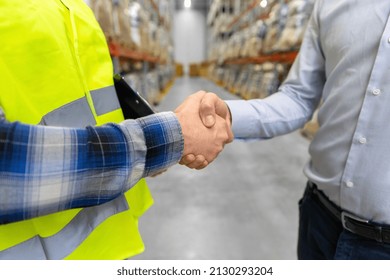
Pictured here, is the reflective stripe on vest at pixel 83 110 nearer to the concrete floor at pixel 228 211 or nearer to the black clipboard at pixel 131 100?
the black clipboard at pixel 131 100

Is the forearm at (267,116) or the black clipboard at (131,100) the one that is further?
the forearm at (267,116)

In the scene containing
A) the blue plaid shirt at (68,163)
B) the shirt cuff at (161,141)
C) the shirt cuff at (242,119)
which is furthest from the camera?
the shirt cuff at (242,119)

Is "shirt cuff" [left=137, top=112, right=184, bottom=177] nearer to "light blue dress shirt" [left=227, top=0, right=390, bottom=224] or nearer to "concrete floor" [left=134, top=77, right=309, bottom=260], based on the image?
"light blue dress shirt" [left=227, top=0, right=390, bottom=224]

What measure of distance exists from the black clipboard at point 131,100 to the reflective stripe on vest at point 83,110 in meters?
0.02


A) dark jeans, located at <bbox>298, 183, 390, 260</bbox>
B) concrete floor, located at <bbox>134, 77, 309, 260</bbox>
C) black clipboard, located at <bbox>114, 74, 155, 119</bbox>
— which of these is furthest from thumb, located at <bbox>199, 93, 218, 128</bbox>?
concrete floor, located at <bbox>134, 77, 309, 260</bbox>

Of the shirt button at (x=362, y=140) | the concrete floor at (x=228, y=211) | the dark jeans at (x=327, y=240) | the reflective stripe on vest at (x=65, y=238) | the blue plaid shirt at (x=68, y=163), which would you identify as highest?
the blue plaid shirt at (x=68, y=163)

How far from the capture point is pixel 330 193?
93 cm

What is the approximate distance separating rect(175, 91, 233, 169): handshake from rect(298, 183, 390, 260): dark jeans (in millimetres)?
417

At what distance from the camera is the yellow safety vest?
1.77 ft

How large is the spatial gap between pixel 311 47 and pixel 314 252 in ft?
2.36

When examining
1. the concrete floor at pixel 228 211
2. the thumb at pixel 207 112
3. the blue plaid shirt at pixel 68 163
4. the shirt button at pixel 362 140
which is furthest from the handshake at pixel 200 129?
the concrete floor at pixel 228 211

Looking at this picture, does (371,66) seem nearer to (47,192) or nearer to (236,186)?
(47,192)

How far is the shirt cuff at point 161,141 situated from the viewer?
59 cm

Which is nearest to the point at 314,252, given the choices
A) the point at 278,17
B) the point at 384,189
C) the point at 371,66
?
the point at 384,189
